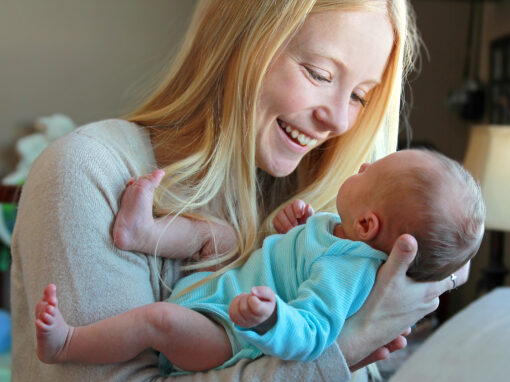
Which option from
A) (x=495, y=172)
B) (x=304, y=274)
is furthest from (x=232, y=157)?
(x=495, y=172)

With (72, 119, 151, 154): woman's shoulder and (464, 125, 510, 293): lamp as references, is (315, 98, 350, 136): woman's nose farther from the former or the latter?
(464, 125, 510, 293): lamp

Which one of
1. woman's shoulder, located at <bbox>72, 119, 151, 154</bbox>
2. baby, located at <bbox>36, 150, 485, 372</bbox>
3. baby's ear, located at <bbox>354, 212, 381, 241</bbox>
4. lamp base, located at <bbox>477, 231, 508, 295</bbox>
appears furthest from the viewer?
lamp base, located at <bbox>477, 231, 508, 295</bbox>

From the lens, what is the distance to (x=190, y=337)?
3.22 feet

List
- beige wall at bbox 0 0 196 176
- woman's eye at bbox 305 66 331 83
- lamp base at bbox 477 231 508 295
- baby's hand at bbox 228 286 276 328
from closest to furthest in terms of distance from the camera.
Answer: baby's hand at bbox 228 286 276 328 → woman's eye at bbox 305 66 331 83 → lamp base at bbox 477 231 508 295 → beige wall at bbox 0 0 196 176

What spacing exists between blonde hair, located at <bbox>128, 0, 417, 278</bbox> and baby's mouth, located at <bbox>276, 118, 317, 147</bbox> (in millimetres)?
92

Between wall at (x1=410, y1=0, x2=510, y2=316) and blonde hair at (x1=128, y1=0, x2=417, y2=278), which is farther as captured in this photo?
wall at (x1=410, y1=0, x2=510, y2=316)

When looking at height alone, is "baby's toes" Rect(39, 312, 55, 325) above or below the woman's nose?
below

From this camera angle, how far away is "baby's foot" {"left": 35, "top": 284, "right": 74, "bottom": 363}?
0.89 metres

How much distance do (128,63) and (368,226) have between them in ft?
11.0

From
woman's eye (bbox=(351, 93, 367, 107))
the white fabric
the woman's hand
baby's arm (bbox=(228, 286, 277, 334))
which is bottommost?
the white fabric

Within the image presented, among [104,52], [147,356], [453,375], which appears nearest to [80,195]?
[147,356]

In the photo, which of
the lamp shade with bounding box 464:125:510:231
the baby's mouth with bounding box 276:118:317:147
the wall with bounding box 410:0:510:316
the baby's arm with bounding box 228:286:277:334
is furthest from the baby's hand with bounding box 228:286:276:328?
the wall with bounding box 410:0:510:316

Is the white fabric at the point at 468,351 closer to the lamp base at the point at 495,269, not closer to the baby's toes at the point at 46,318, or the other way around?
the lamp base at the point at 495,269

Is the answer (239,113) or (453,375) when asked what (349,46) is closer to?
(239,113)
